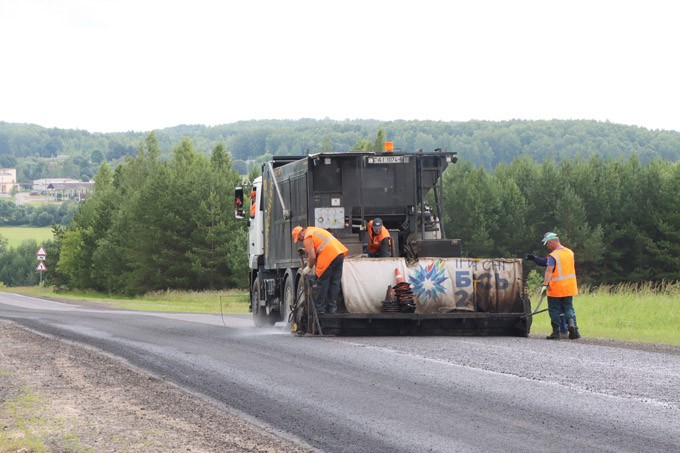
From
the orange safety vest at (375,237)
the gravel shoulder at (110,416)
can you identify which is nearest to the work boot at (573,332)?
the orange safety vest at (375,237)

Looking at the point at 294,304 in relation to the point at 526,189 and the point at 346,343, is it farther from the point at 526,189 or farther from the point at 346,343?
the point at 526,189

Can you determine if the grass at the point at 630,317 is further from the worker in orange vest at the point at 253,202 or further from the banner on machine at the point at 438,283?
the worker in orange vest at the point at 253,202

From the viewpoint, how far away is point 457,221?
8531 cm

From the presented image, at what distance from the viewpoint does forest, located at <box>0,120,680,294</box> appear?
2689 inches

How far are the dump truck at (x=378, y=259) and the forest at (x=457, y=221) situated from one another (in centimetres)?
4036

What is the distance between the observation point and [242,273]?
64.1 metres

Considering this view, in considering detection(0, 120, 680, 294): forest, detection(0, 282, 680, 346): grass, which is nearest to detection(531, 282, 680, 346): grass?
detection(0, 282, 680, 346): grass

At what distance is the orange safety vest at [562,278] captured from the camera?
16.7 metres

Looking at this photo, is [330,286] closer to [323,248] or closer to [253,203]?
[323,248]

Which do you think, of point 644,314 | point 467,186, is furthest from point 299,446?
point 467,186

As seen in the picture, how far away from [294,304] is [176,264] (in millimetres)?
51275

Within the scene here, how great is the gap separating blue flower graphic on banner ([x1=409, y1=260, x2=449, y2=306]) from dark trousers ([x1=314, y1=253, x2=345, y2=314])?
3.89ft

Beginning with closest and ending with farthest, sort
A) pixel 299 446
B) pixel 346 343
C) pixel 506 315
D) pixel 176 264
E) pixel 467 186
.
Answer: pixel 299 446, pixel 346 343, pixel 506 315, pixel 176 264, pixel 467 186

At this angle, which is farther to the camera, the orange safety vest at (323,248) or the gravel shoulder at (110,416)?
the orange safety vest at (323,248)
